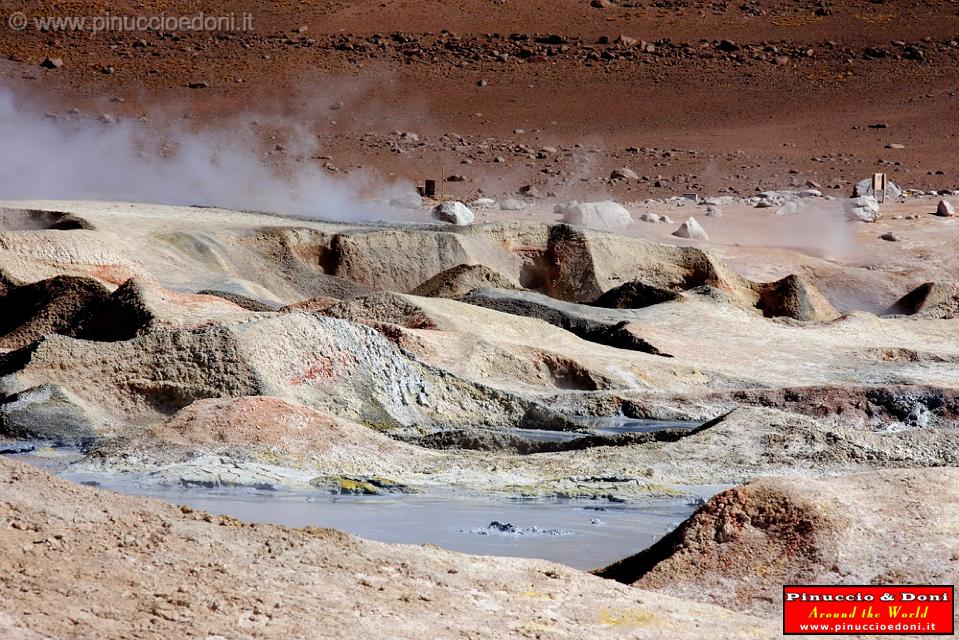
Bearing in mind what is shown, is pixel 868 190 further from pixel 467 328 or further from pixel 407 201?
pixel 467 328

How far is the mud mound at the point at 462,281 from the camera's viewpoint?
17547mm

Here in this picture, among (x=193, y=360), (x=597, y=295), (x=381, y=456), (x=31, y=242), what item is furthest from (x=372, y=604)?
(x=597, y=295)

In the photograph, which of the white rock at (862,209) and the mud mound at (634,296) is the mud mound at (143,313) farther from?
the white rock at (862,209)

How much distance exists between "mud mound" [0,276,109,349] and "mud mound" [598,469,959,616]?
798 cm

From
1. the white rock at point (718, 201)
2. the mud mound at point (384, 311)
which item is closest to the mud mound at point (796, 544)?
the mud mound at point (384, 311)

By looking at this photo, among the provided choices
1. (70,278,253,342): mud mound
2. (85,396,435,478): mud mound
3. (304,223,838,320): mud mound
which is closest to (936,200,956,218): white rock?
(304,223,838,320): mud mound

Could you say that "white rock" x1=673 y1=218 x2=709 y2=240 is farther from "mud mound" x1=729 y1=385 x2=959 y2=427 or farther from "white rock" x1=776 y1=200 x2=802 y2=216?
"mud mound" x1=729 y1=385 x2=959 y2=427

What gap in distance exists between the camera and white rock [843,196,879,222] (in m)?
27.1

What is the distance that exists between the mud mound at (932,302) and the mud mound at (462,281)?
17.2ft

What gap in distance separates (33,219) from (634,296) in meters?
6.65

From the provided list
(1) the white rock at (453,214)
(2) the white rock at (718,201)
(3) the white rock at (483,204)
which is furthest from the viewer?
(2) the white rock at (718,201)

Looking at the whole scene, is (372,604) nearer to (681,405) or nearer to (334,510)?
(334,510)

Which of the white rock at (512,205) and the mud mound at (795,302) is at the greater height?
the white rock at (512,205)

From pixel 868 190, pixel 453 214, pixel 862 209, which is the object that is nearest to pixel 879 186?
pixel 868 190
